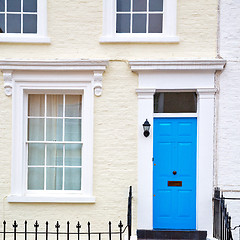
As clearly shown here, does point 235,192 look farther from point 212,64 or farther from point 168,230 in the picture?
point 212,64

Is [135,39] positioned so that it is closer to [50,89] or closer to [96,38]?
[96,38]

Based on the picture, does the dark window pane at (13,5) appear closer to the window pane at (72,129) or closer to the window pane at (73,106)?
the window pane at (73,106)

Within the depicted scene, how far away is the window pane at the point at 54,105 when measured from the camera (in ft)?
24.8

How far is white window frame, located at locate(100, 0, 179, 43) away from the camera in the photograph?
7.20m

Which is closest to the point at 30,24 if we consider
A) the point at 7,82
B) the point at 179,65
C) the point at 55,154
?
the point at 7,82

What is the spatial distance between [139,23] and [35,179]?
13.7ft

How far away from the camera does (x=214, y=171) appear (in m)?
7.11

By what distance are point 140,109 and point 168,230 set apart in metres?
2.60

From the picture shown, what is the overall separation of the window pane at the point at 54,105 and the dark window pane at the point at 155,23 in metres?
2.51

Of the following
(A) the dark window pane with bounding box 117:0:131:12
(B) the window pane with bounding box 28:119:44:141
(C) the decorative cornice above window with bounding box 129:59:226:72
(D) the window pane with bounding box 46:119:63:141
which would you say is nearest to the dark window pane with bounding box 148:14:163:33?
(A) the dark window pane with bounding box 117:0:131:12

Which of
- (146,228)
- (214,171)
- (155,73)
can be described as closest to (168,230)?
(146,228)

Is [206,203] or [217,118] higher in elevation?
[217,118]

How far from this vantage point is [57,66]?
7172 millimetres

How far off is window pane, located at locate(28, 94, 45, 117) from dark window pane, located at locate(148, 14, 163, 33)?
2.86 metres
